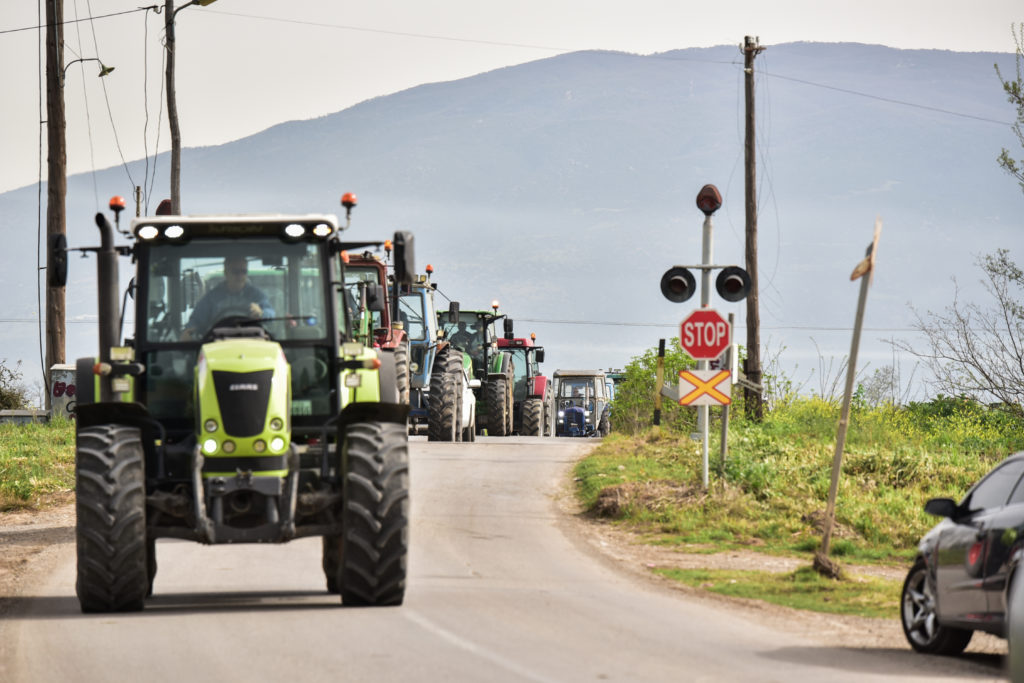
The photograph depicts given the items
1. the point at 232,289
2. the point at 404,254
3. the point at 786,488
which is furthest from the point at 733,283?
the point at 232,289

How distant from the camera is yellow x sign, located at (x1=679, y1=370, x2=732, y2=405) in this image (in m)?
19.9

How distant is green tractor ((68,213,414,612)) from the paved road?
588 mm

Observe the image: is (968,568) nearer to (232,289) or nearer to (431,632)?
(431,632)

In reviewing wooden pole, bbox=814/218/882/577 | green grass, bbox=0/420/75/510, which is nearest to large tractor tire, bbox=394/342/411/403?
green grass, bbox=0/420/75/510

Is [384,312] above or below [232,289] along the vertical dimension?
below

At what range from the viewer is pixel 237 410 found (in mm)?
11500

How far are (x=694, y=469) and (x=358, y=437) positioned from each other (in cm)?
1086

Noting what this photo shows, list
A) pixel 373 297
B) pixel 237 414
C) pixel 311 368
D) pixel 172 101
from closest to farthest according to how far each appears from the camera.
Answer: pixel 237 414 < pixel 311 368 < pixel 373 297 < pixel 172 101

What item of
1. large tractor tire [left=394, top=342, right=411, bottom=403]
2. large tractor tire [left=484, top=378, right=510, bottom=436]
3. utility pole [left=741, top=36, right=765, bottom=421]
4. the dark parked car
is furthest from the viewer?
large tractor tire [left=484, top=378, right=510, bottom=436]

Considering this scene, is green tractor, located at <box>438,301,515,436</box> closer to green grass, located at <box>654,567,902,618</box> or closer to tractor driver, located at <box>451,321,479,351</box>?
tractor driver, located at <box>451,321,479,351</box>

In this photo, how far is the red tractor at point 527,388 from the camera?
4338cm

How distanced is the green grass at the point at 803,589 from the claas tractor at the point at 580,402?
39.6 m

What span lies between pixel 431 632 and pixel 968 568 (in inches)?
141

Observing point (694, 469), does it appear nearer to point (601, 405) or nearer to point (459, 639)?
point (459, 639)
